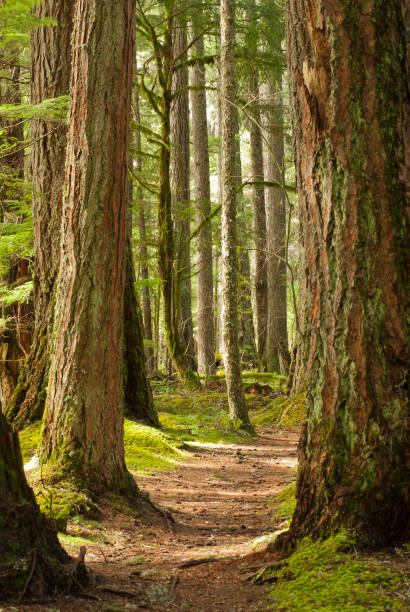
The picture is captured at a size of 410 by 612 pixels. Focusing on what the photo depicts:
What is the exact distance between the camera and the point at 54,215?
7613 millimetres

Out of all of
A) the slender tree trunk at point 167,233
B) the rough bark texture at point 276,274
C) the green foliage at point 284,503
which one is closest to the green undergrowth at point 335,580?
the green foliage at point 284,503

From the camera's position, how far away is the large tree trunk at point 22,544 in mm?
2594

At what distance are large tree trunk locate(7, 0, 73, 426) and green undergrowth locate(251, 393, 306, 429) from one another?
4.56m

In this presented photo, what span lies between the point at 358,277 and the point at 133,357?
4951mm

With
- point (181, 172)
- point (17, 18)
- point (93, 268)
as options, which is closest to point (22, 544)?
point (93, 268)

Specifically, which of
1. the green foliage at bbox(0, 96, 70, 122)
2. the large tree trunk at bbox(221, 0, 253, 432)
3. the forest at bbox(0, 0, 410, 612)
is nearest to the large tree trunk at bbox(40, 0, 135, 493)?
the forest at bbox(0, 0, 410, 612)

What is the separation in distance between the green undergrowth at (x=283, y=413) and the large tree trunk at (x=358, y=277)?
21.7 feet

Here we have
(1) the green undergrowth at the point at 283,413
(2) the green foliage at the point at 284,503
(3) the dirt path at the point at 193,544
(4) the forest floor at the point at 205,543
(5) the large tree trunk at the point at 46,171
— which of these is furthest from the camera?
(1) the green undergrowth at the point at 283,413

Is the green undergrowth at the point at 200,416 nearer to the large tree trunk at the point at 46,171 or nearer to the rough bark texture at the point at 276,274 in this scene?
the large tree trunk at the point at 46,171

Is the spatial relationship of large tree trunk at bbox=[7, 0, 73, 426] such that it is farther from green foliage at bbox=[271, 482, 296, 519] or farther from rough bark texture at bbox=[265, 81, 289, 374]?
rough bark texture at bbox=[265, 81, 289, 374]

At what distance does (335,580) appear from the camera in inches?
109

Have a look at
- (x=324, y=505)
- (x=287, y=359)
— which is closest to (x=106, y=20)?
(x=324, y=505)

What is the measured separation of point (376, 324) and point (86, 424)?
111 inches

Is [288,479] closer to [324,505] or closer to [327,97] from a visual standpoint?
[324,505]
